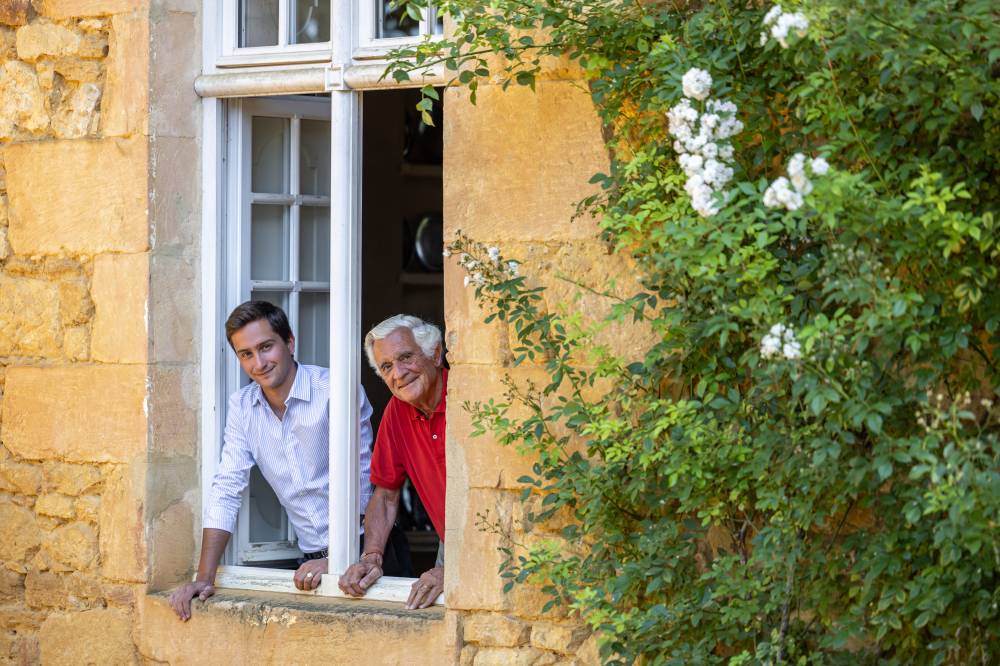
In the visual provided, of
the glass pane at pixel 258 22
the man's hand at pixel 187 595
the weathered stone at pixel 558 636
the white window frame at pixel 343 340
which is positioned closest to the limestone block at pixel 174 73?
the glass pane at pixel 258 22

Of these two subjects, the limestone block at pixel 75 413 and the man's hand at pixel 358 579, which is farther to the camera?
the limestone block at pixel 75 413

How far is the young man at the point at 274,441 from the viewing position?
15.6ft

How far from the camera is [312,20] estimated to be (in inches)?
194

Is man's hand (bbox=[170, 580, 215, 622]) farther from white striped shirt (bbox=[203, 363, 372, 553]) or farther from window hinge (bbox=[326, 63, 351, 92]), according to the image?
window hinge (bbox=[326, 63, 351, 92])

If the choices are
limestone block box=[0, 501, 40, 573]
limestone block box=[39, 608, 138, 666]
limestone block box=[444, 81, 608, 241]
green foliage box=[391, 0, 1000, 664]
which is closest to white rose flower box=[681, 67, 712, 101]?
green foliage box=[391, 0, 1000, 664]

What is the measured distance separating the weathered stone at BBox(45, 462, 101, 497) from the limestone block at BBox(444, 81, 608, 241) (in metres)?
1.58

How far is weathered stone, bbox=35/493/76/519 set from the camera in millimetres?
4863

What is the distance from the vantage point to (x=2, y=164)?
5062 millimetres

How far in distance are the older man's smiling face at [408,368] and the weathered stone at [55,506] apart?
1152 mm

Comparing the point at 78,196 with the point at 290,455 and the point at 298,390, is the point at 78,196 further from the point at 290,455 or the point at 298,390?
the point at 290,455

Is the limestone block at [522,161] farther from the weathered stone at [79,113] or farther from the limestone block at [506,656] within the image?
the weathered stone at [79,113]

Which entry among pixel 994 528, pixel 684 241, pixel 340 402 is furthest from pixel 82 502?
pixel 994 528

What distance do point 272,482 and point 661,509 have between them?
5.37 ft

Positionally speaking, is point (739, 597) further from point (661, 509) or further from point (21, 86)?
point (21, 86)
